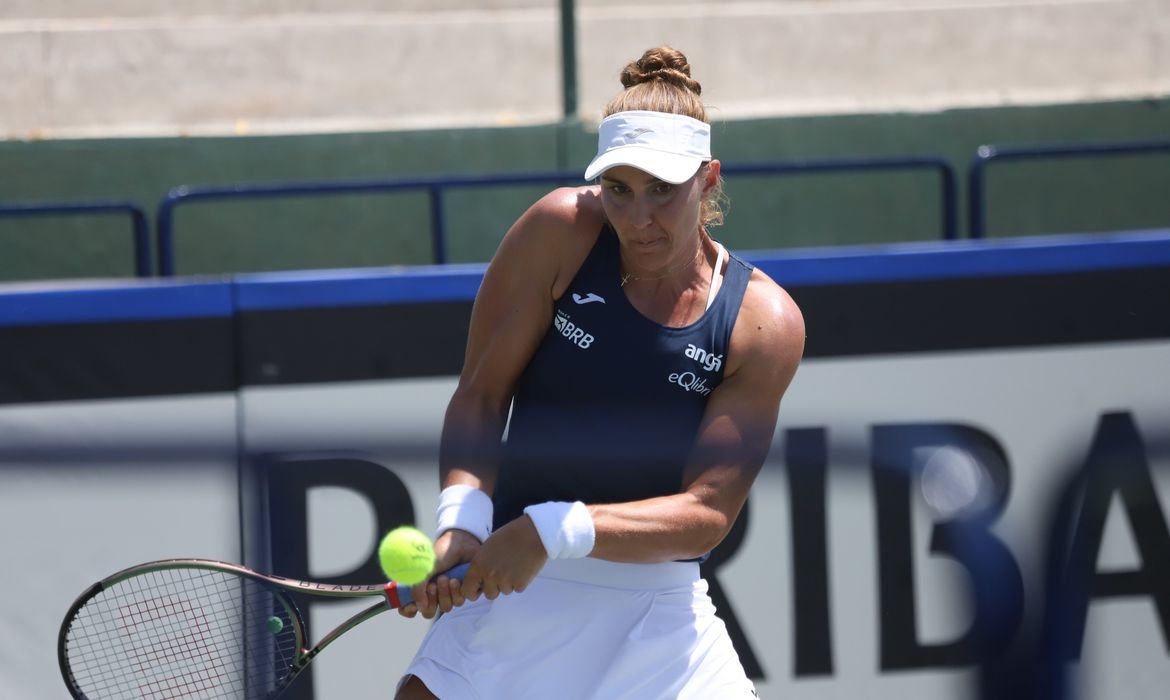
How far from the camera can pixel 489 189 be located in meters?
6.51

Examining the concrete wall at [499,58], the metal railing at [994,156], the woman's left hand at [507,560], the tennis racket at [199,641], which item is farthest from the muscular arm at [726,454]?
the concrete wall at [499,58]

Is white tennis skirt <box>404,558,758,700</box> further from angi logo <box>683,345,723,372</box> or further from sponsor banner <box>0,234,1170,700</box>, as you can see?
sponsor banner <box>0,234,1170,700</box>

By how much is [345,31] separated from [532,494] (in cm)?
487

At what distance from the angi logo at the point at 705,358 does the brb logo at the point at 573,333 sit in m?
0.20

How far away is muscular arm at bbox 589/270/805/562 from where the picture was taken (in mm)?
2807

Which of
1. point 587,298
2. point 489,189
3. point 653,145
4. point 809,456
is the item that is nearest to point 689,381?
point 587,298

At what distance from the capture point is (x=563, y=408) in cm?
295

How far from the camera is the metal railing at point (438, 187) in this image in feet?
15.7

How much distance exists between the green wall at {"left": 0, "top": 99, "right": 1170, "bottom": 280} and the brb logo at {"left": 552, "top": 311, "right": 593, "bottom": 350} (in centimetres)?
354

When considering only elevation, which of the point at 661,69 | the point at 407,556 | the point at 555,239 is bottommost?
the point at 407,556

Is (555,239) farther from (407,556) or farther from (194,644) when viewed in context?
(194,644)

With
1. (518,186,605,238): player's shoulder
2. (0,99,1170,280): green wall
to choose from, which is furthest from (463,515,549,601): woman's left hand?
(0,99,1170,280): green wall

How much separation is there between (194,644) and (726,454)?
1.35m

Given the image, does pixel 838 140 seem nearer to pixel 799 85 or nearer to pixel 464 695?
pixel 799 85
